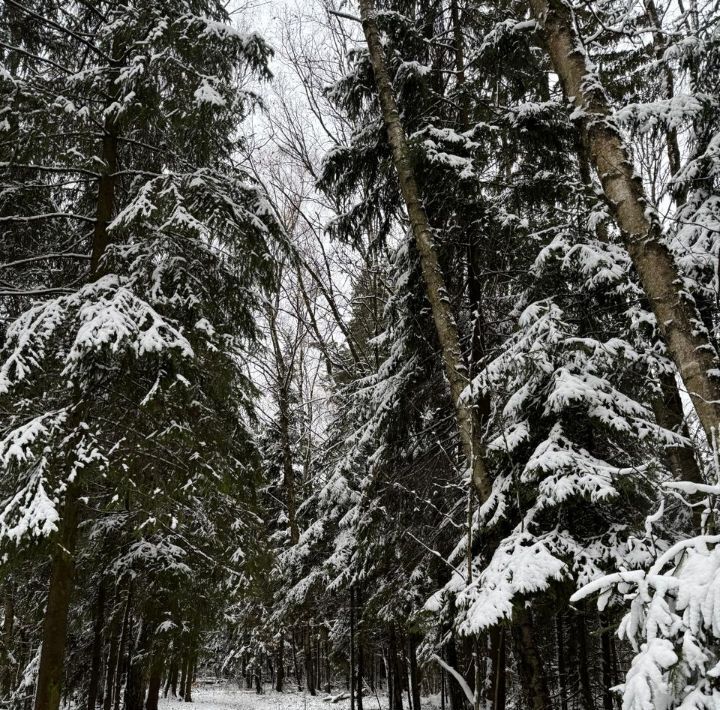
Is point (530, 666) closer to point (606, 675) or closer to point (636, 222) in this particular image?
point (606, 675)

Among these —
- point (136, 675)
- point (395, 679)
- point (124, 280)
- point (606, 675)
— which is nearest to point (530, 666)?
point (606, 675)

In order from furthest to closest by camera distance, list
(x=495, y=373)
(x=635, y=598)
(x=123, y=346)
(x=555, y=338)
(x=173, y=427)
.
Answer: (x=173, y=427) < (x=123, y=346) < (x=495, y=373) < (x=555, y=338) < (x=635, y=598)

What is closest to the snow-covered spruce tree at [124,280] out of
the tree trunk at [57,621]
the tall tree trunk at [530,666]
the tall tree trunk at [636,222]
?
the tree trunk at [57,621]

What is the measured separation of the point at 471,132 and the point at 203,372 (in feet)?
13.9

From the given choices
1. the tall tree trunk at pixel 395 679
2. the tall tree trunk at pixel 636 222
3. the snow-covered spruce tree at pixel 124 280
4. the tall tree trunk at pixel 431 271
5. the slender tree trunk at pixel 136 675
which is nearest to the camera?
the tall tree trunk at pixel 636 222

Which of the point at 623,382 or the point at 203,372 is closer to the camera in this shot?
the point at 623,382

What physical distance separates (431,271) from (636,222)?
269cm

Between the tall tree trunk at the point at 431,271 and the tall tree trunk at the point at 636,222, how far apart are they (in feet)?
6.43

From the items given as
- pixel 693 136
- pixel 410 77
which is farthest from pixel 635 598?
pixel 410 77

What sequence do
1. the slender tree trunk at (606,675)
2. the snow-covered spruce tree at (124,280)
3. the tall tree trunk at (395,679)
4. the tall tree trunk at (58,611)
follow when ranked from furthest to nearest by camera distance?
the tall tree trunk at (395,679) < the slender tree trunk at (606,675) < the tall tree trunk at (58,611) < the snow-covered spruce tree at (124,280)

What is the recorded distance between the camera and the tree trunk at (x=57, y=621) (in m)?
5.70

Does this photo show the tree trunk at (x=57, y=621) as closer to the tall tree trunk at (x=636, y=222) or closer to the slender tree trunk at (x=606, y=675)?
the tall tree trunk at (x=636, y=222)

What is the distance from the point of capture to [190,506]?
682cm

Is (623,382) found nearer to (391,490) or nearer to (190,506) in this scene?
(391,490)
